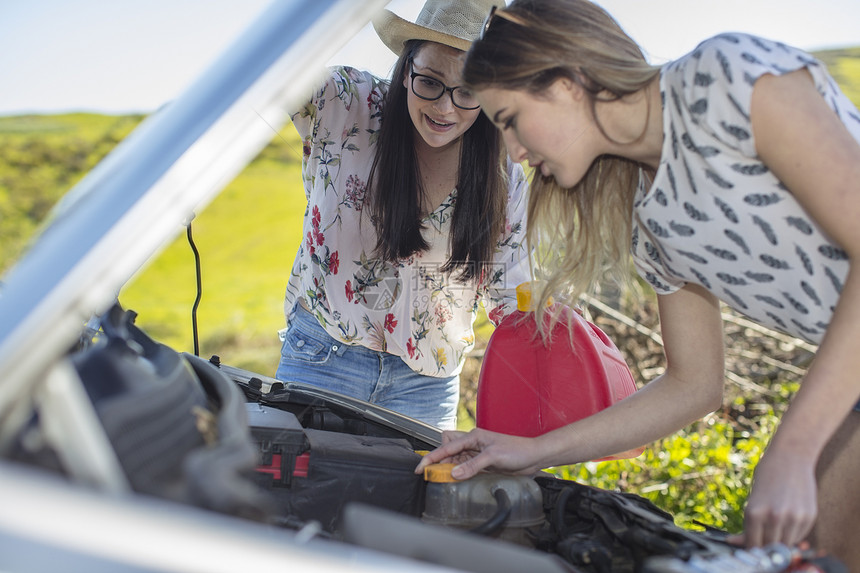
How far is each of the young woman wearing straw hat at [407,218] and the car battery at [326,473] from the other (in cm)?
60

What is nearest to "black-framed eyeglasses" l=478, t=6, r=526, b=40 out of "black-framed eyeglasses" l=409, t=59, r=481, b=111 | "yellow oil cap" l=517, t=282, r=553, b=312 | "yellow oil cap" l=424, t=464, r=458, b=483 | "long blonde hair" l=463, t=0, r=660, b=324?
"long blonde hair" l=463, t=0, r=660, b=324

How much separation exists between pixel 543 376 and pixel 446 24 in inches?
35.4

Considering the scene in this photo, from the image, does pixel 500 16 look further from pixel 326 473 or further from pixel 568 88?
pixel 326 473

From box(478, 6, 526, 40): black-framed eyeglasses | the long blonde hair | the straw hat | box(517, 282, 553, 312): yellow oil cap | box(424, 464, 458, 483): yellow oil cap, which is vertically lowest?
box(424, 464, 458, 483): yellow oil cap

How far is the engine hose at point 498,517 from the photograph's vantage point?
4.75ft

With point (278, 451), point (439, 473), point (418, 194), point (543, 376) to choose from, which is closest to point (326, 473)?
point (278, 451)

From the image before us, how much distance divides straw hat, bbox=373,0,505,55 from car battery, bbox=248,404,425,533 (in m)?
0.92

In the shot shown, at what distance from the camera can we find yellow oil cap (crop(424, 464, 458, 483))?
1.61 metres

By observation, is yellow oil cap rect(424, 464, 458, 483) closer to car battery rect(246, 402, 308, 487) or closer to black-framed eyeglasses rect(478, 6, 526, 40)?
car battery rect(246, 402, 308, 487)

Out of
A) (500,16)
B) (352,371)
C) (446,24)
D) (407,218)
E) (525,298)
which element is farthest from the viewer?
(352,371)

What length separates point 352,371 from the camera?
2303mm

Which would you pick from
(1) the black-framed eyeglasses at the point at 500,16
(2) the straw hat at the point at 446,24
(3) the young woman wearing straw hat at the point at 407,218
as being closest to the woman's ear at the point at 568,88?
(1) the black-framed eyeglasses at the point at 500,16

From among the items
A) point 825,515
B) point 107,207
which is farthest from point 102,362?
point 825,515

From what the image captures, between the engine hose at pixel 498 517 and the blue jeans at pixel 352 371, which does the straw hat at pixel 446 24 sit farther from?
the engine hose at pixel 498 517
